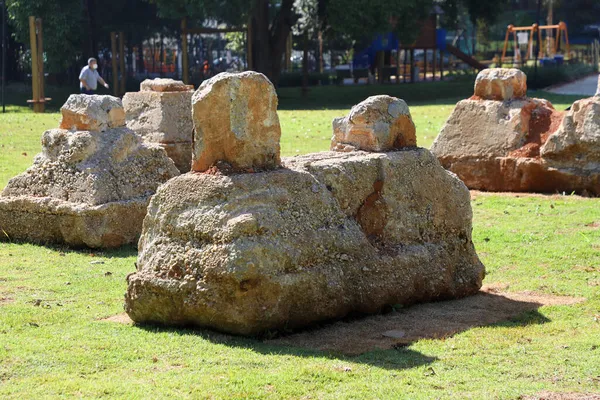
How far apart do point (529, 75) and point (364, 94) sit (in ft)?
20.1

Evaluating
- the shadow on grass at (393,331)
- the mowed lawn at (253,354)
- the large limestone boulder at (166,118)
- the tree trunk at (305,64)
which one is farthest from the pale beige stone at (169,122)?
the tree trunk at (305,64)

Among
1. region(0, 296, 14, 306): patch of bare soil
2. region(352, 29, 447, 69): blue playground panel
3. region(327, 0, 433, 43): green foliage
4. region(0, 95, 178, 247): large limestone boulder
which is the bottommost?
region(0, 296, 14, 306): patch of bare soil

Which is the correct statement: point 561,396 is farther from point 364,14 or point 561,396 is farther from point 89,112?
point 364,14

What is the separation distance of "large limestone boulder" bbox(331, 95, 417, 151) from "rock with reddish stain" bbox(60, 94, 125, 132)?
3132 mm

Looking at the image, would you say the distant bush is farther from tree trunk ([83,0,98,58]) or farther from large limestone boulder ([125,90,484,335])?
large limestone boulder ([125,90,484,335])

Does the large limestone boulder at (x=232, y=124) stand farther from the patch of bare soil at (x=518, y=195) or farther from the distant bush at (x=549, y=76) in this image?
the distant bush at (x=549, y=76)

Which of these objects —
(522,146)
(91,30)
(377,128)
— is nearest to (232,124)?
(377,128)

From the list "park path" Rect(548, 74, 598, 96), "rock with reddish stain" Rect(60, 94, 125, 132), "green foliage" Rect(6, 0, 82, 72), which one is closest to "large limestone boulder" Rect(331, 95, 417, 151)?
"rock with reddish stain" Rect(60, 94, 125, 132)

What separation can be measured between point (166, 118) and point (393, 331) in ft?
25.3

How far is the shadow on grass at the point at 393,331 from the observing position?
251 inches

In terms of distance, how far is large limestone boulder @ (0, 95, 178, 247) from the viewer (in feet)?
33.1

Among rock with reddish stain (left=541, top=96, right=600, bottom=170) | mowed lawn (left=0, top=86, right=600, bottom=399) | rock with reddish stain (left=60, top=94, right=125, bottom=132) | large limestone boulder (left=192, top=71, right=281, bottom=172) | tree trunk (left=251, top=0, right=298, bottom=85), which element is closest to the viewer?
mowed lawn (left=0, top=86, right=600, bottom=399)

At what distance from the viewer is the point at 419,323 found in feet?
23.7

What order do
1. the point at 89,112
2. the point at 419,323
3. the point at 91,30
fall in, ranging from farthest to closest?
the point at 91,30 → the point at 89,112 → the point at 419,323
